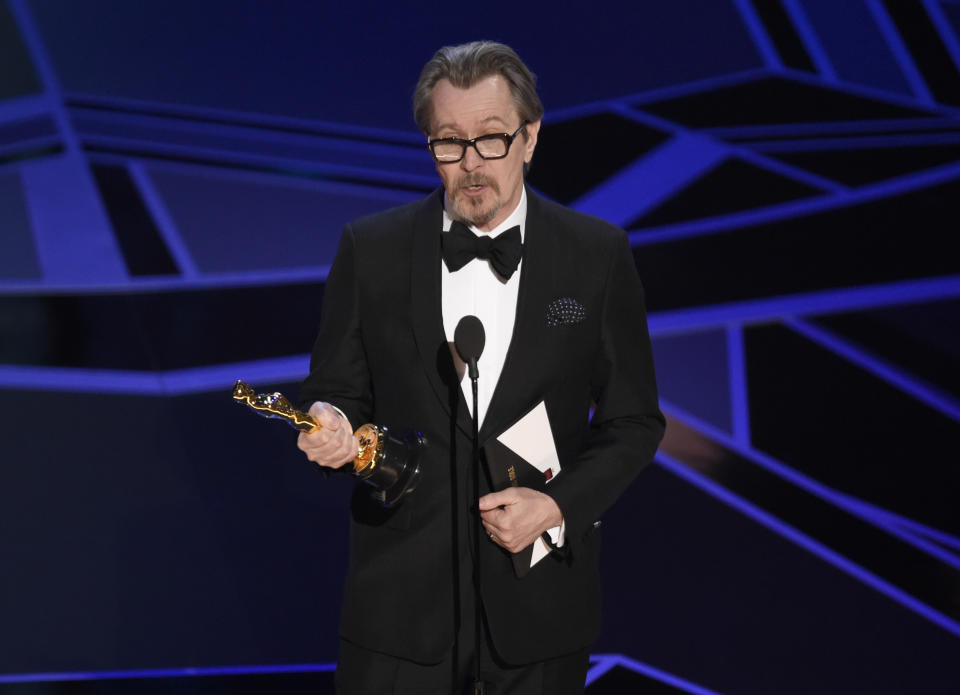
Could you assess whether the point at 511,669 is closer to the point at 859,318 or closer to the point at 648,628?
the point at 648,628

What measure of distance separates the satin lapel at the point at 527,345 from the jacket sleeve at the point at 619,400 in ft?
0.42

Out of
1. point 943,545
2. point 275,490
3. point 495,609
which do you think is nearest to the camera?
point 495,609

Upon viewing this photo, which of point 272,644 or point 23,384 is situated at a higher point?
point 23,384

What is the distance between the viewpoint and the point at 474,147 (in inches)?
66.7


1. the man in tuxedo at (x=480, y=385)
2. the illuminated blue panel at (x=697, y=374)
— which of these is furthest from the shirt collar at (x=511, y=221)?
the illuminated blue panel at (x=697, y=374)

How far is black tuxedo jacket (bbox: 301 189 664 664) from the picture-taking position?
5.51 ft

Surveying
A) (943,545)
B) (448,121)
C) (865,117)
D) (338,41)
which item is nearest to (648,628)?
(943,545)

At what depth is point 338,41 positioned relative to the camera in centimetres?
353

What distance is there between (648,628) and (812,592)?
56 cm

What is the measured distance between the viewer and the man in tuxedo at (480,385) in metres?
1.68

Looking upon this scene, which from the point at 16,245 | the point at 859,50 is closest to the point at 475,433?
the point at 859,50

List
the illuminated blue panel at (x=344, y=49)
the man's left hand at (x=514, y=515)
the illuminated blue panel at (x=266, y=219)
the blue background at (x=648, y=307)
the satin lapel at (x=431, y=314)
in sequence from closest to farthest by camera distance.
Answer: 1. the man's left hand at (x=514, y=515)
2. the satin lapel at (x=431, y=314)
3. the blue background at (x=648, y=307)
4. the illuminated blue panel at (x=344, y=49)
5. the illuminated blue panel at (x=266, y=219)

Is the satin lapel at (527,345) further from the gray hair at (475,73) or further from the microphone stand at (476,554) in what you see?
the gray hair at (475,73)

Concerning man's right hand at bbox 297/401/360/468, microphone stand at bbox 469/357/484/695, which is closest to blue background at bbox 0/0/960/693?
microphone stand at bbox 469/357/484/695
